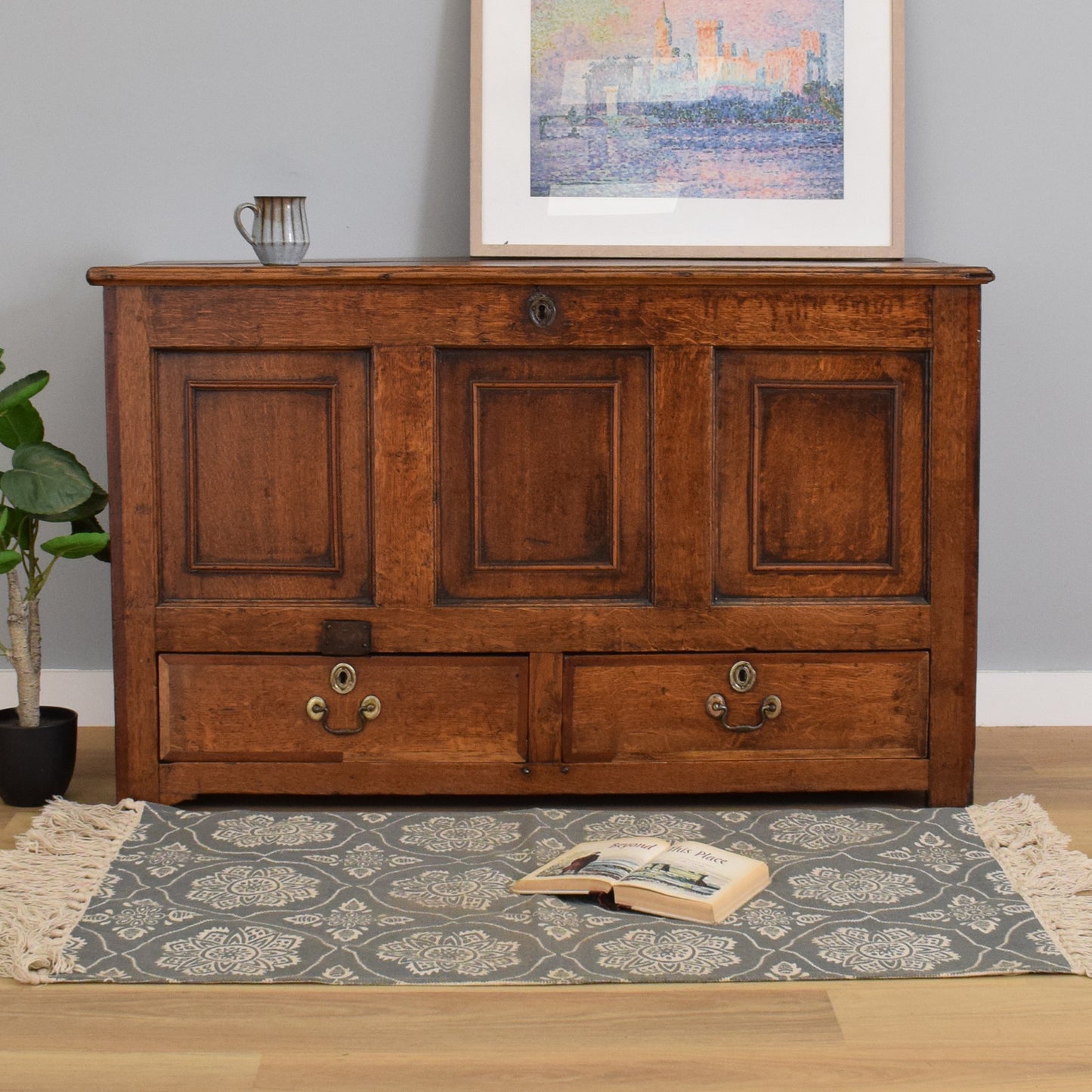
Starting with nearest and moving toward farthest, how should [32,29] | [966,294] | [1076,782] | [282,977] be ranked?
[282,977] < [966,294] < [1076,782] < [32,29]

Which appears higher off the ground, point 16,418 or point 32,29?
point 32,29

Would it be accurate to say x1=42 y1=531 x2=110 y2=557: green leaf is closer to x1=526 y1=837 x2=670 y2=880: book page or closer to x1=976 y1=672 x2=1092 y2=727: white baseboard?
x1=526 y1=837 x2=670 y2=880: book page

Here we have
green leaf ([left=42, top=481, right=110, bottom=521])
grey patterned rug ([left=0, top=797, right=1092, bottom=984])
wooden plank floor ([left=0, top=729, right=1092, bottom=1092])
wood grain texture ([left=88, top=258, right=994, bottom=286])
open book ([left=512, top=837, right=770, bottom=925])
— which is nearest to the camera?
wooden plank floor ([left=0, top=729, right=1092, bottom=1092])

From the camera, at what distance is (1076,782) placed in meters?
2.82

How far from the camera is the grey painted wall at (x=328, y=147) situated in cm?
301

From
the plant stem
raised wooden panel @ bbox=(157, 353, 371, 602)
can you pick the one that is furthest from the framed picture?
the plant stem

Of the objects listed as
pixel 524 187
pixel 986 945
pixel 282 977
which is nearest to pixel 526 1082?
pixel 282 977

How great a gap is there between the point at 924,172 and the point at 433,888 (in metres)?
1.84

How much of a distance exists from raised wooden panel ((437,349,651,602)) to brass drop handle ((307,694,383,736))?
0.78 ft

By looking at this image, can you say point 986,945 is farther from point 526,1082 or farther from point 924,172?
point 924,172

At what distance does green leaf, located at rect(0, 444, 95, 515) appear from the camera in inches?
98.7

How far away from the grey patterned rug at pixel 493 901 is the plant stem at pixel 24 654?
0.22m

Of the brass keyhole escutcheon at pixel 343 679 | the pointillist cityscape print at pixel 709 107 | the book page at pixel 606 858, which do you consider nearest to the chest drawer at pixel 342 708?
the brass keyhole escutcheon at pixel 343 679

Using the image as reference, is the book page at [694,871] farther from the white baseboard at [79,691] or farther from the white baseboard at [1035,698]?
the white baseboard at [79,691]
